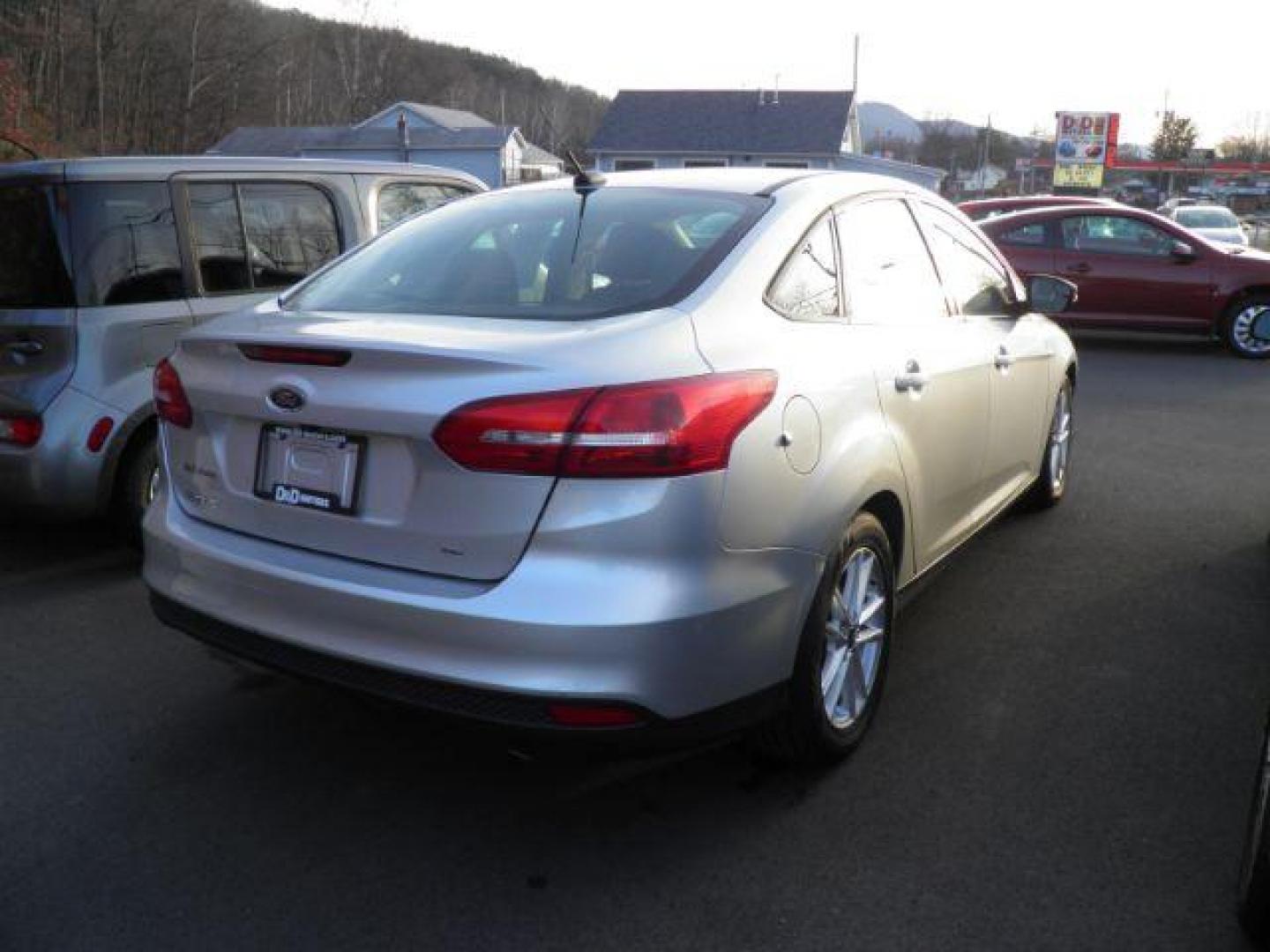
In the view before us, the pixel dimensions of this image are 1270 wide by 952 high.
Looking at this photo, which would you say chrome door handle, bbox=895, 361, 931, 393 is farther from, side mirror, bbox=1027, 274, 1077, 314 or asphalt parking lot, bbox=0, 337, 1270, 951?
side mirror, bbox=1027, 274, 1077, 314

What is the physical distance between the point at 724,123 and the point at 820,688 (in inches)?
2165

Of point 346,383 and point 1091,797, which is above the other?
point 346,383

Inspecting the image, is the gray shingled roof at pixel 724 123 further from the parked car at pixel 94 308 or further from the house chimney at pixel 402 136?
the parked car at pixel 94 308

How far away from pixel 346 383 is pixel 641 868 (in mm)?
1357

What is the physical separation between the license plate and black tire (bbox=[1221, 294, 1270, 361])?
1267 centimetres

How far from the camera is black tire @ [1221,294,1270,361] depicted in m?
12.8

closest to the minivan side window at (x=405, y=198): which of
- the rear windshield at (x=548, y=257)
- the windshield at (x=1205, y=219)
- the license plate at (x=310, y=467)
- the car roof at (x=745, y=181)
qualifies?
the car roof at (x=745, y=181)

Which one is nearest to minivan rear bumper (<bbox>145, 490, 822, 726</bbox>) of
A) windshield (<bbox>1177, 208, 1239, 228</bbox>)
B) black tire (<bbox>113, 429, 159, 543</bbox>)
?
black tire (<bbox>113, 429, 159, 543</bbox>)

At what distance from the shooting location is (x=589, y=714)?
2443 mm

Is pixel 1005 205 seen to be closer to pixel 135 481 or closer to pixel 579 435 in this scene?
pixel 135 481

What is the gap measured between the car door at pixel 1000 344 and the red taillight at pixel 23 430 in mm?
3585

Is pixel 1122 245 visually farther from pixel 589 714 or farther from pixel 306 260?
pixel 589 714

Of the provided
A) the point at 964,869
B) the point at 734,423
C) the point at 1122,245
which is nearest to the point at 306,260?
the point at 734,423

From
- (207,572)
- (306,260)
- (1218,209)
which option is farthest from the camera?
(1218,209)
